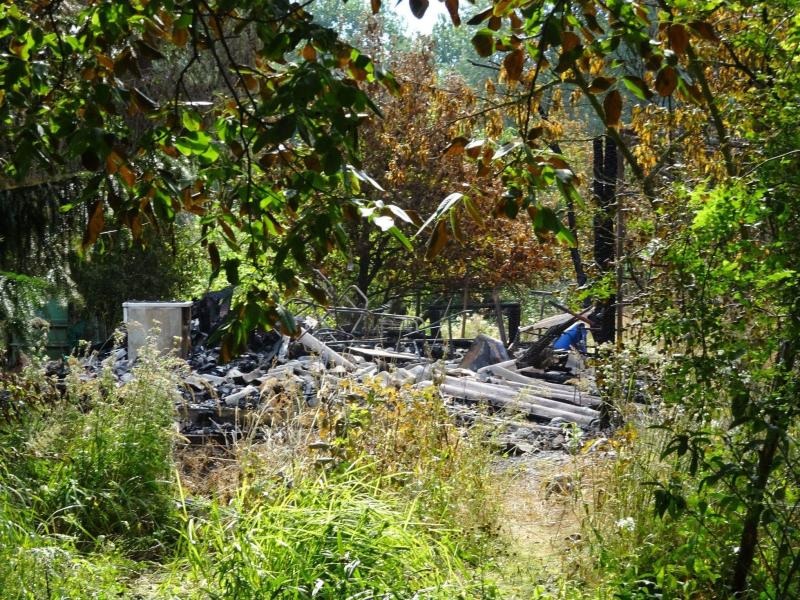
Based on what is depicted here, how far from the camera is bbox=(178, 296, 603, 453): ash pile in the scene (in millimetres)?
8031

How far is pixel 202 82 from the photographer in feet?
30.8

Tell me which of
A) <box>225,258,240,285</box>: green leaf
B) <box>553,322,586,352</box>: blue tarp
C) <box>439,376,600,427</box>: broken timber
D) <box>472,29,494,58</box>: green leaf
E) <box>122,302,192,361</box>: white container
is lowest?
<box>439,376,600,427</box>: broken timber

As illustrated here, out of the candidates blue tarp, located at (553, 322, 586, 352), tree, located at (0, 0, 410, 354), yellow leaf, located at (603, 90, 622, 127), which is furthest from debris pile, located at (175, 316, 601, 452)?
yellow leaf, located at (603, 90, 622, 127)

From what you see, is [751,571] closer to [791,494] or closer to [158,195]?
[791,494]

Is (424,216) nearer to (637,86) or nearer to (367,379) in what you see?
(367,379)

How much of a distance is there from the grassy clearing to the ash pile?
0.46 m

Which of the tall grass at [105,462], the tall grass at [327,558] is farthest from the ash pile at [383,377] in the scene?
the tall grass at [327,558]

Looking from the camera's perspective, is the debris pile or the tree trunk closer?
the tree trunk

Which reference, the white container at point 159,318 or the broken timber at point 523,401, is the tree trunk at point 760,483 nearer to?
the broken timber at point 523,401

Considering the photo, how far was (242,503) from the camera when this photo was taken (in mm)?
4867

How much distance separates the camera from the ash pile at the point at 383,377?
803 cm

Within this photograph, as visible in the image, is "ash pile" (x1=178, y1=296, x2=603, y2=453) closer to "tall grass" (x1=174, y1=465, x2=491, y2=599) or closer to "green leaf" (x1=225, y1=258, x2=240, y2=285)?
"tall grass" (x1=174, y1=465, x2=491, y2=599)

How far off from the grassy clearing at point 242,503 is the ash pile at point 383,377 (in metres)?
0.46

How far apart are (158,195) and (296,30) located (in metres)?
0.51
